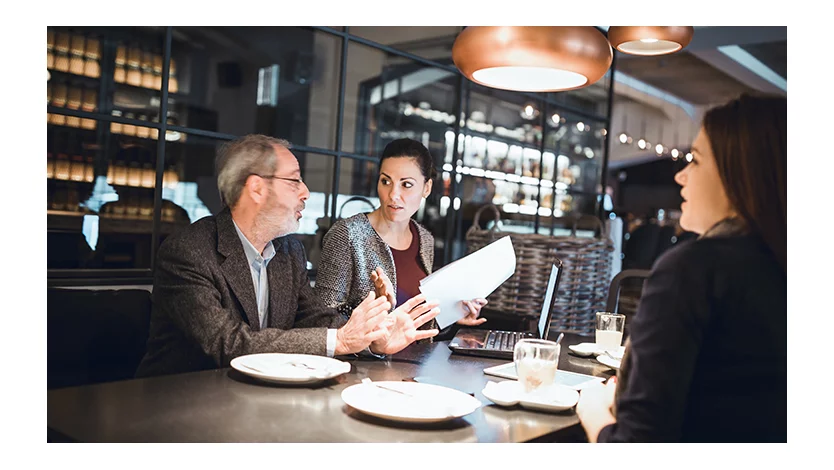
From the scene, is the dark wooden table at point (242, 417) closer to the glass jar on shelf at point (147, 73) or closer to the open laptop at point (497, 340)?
the open laptop at point (497, 340)

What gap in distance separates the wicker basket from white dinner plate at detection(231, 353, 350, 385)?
5.70 ft

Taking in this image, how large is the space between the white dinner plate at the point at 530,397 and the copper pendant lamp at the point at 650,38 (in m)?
1.02

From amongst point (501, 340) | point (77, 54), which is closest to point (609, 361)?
point (501, 340)

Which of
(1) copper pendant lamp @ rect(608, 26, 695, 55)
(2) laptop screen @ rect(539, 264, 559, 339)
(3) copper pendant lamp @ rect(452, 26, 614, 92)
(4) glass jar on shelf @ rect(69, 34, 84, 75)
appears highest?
(4) glass jar on shelf @ rect(69, 34, 84, 75)

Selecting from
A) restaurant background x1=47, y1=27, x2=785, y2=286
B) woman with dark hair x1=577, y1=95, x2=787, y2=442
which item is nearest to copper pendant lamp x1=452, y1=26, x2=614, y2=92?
woman with dark hair x1=577, y1=95, x2=787, y2=442

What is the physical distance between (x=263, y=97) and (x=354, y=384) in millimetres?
6674

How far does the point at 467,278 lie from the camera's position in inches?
81.9

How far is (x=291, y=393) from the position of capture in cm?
137

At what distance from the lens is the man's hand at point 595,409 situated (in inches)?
50.5

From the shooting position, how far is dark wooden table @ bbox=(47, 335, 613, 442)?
114 cm

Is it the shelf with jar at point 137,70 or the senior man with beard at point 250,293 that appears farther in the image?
the shelf with jar at point 137,70

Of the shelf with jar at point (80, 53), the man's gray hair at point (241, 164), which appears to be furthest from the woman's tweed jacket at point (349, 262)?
the shelf with jar at point (80, 53)

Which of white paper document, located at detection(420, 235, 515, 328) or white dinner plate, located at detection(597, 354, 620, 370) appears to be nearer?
white dinner plate, located at detection(597, 354, 620, 370)

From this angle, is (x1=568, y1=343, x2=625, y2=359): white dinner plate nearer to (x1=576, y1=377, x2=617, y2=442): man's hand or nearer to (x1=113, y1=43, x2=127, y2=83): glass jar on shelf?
(x1=576, y1=377, x2=617, y2=442): man's hand
